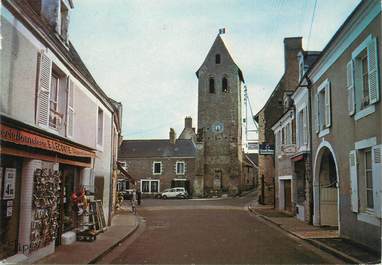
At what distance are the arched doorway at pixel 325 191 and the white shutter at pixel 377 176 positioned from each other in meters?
5.96

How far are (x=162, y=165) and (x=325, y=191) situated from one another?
36868 mm

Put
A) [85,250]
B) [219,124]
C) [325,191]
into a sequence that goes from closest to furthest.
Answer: [85,250], [325,191], [219,124]

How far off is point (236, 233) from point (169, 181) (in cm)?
3699

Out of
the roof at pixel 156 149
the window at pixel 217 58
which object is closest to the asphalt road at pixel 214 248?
the roof at pixel 156 149

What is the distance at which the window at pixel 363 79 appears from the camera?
31.5 feet

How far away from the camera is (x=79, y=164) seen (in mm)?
11438

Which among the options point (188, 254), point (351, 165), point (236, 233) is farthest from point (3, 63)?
point (236, 233)

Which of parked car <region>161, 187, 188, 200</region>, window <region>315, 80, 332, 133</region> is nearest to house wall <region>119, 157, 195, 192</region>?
parked car <region>161, 187, 188, 200</region>

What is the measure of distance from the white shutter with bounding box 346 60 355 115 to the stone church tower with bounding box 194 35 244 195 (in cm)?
3850

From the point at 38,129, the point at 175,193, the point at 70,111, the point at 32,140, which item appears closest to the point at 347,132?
the point at 70,111

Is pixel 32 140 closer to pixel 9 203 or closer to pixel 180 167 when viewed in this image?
pixel 9 203

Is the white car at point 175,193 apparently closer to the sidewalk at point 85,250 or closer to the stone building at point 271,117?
the stone building at point 271,117

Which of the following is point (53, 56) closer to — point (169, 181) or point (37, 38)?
point (37, 38)

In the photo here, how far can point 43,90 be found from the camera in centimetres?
904
